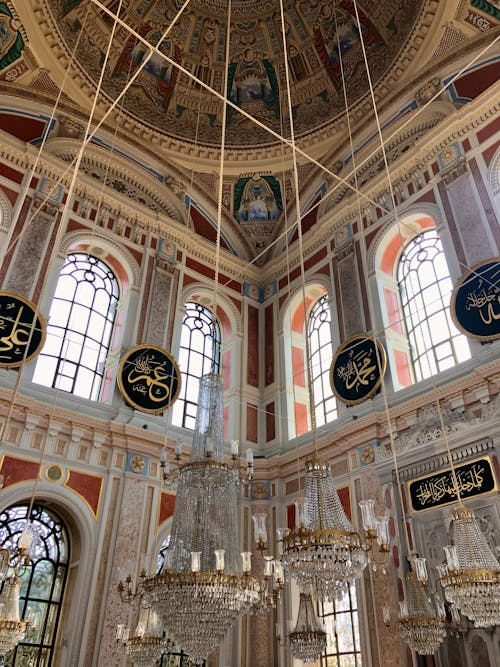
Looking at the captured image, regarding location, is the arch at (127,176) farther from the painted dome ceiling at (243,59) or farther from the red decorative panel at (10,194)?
the red decorative panel at (10,194)

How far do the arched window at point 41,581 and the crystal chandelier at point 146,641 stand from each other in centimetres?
187

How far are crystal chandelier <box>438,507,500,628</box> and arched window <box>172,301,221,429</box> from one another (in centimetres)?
579

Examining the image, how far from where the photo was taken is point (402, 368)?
8508 mm

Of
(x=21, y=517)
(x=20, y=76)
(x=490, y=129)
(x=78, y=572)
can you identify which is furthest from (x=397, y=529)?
(x=20, y=76)

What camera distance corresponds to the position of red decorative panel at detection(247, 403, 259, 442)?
10.0 m

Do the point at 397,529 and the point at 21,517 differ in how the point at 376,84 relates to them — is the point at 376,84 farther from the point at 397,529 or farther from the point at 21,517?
the point at 21,517

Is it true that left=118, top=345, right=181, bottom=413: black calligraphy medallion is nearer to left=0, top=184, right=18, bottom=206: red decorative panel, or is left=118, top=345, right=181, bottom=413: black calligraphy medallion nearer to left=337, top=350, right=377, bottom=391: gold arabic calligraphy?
left=337, top=350, right=377, bottom=391: gold arabic calligraphy

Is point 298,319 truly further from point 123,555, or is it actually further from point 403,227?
point 123,555

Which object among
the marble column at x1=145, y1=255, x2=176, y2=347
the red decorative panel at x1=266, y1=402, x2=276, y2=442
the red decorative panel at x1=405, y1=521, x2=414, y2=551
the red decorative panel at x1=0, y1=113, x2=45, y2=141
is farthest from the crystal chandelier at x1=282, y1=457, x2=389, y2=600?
the red decorative panel at x1=0, y1=113, x2=45, y2=141

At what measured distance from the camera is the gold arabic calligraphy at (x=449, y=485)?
6.48 meters

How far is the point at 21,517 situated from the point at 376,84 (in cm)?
1036

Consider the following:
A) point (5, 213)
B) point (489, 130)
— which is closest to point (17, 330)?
point (5, 213)

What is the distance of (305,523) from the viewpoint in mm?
4043

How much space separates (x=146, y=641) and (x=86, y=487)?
265cm
